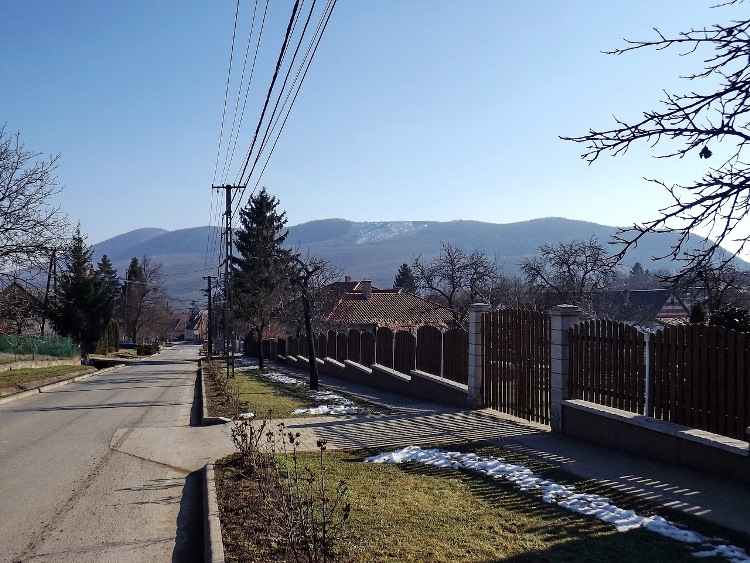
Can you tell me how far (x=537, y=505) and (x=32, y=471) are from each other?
707 cm

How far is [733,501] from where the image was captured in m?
6.45

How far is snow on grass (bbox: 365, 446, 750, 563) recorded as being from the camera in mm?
5309

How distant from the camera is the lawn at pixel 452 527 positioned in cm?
507

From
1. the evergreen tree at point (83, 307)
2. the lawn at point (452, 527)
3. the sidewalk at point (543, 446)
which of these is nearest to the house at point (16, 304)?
the sidewalk at point (543, 446)

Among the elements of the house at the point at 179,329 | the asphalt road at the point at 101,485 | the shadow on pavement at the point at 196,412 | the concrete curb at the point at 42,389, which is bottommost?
the house at the point at 179,329

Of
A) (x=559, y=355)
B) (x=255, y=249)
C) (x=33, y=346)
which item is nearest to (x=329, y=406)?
(x=559, y=355)

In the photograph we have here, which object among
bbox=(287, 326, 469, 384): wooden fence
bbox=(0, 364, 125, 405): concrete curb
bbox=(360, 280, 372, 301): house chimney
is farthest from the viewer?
bbox=(360, 280, 372, 301): house chimney

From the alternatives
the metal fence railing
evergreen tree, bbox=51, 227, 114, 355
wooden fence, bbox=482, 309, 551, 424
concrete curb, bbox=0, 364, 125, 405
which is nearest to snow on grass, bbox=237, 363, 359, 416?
wooden fence, bbox=482, 309, 551, 424

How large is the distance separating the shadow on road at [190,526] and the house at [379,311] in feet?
144

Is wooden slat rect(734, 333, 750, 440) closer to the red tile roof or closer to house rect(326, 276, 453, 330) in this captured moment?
house rect(326, 276, 453, 330)

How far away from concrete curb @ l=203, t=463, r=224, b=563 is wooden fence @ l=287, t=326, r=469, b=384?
7952mm

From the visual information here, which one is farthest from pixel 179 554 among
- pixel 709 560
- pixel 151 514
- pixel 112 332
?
pixel 112 332

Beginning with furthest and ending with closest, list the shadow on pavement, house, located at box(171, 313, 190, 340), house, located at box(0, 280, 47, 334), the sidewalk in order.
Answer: house, located at box(171, 313, 190, 340), house, located at box(0, 280, 47, 334), the shadow on pavement, the sidewalk

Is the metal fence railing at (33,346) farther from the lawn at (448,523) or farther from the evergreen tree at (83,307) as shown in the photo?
the lawn at (448,523)
